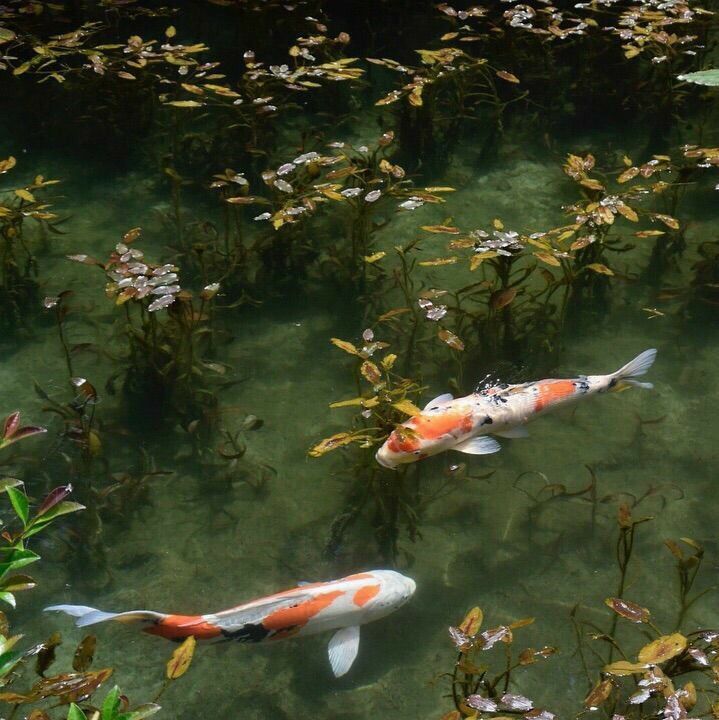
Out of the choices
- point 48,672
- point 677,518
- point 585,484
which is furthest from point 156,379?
point 677,518

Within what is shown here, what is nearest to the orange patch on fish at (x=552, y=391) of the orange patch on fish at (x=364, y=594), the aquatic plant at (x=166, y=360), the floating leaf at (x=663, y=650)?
the orange patch on fish at (x=364, y=594)

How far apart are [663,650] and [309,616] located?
128cm

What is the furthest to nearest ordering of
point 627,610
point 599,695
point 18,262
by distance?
point 18,262, point 627,610, point 599,695

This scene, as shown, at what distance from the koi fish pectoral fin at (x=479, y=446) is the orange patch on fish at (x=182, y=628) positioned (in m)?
1.30

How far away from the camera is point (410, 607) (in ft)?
11.9

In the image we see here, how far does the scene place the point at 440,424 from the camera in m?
3.81

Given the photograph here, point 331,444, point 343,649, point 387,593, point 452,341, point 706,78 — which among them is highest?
point 706,78

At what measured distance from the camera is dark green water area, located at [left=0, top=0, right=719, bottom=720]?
342 centimetres

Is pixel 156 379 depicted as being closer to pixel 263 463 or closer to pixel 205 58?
pixel 263 463

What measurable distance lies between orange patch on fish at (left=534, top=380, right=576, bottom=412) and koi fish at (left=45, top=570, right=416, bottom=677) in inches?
42.2

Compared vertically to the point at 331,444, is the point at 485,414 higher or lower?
lower

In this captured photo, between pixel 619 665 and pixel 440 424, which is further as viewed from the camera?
pixel 440 424

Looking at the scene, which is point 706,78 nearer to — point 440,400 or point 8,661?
point 440,400

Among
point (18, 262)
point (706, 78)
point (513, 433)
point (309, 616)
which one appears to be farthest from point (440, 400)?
point (18, 262)
